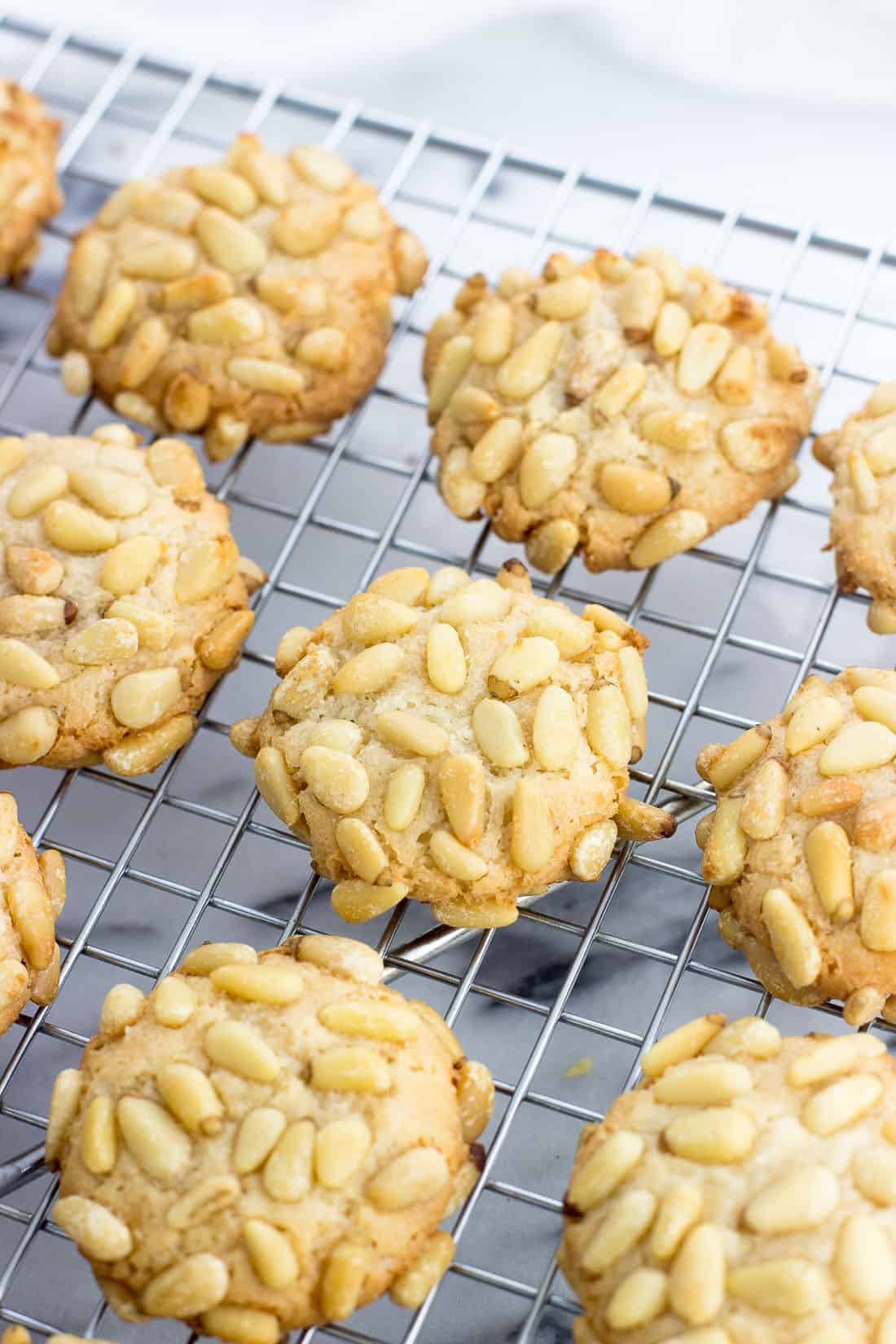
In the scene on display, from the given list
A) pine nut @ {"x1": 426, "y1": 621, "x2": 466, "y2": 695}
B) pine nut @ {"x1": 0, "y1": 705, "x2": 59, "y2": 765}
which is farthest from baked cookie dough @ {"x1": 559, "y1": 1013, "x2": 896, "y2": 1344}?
pine nut @ {"x1": 0, "y1": 705, "x2": 59, "y2": 765}

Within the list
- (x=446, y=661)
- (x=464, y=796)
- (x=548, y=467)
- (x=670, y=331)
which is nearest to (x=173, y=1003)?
(x=464, y=796)

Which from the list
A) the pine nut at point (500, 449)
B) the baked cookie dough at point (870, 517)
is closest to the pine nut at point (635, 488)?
the pine nut at point (500, 449)

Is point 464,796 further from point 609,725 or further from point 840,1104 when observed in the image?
point 840,1104

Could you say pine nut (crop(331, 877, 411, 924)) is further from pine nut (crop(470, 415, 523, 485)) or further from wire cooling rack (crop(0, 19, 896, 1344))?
pine nut (crop(470, 415, 523, 485))

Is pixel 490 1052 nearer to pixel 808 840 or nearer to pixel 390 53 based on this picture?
pixel 808 840

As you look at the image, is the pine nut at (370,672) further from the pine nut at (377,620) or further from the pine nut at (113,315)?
the pine nut at (113,315)
